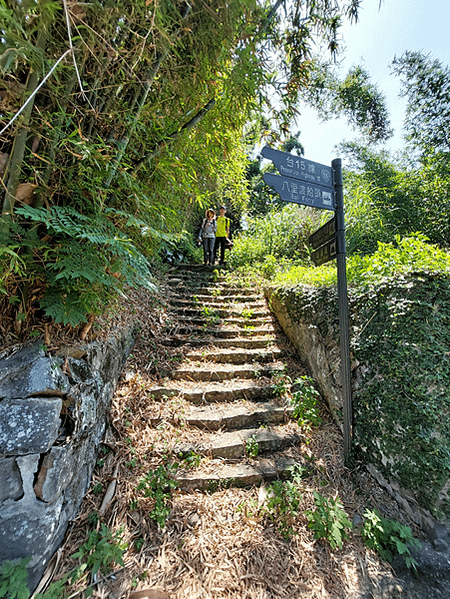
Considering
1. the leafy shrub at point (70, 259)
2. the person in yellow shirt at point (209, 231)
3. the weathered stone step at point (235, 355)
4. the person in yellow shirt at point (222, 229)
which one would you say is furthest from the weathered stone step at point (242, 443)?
the person in yellow shirt at point (222, 229)

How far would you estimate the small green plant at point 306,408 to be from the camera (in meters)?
2.40

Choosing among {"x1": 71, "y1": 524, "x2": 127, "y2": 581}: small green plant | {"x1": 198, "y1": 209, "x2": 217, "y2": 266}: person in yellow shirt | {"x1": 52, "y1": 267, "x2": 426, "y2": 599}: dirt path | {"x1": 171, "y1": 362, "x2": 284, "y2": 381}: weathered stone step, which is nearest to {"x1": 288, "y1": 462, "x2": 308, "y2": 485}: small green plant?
{"x1": 52, "y1": 267, "x2": 426, "y2": 599}: dirt path

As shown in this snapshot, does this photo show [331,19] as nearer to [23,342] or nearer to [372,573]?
[23,342]

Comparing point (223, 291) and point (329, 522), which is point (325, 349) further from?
point (223, 291)

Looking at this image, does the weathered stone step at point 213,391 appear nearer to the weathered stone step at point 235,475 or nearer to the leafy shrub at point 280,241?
the weathered stone step at point 235,475

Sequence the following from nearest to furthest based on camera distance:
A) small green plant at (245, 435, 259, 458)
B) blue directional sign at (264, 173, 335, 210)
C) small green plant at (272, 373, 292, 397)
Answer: blue directional sign at (264, 173, 335, 210) → small green plant at (245, 435, 259, 458) → small green plant at (272, 373, 292, 397)

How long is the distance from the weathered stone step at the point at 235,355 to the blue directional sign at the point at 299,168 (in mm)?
2014

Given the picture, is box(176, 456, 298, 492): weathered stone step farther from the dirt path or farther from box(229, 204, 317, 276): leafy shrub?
box(229, 204, 317, 276): leafy shrub

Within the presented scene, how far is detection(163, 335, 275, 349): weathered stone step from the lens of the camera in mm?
3217

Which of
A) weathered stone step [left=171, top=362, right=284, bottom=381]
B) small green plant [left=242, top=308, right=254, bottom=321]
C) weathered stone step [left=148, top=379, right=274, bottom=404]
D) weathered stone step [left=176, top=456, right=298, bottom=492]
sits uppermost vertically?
small green plant [left=242, top=308, right=254, bottom=321]

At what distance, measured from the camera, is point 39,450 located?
1311 millimetres

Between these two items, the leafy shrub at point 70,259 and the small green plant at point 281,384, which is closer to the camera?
the leafy shrub at point 70,259

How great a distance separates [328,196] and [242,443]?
2278 mm

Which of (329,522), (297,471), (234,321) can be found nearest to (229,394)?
(297,471)
